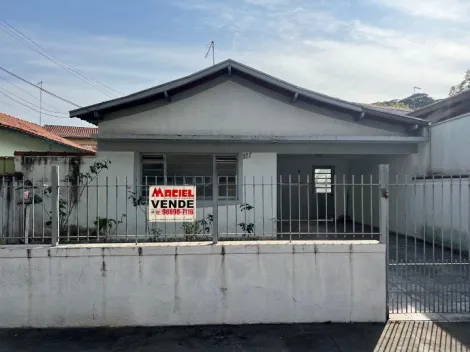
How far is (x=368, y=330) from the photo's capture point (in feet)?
14.4

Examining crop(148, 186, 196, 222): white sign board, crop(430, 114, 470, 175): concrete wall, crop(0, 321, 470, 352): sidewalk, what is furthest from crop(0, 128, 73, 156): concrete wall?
crop(430, 114, 470, 175): concrete wall

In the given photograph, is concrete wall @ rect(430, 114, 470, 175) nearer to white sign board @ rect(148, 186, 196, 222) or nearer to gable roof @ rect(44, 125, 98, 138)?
white sign board @ rect(148, 186, 196, 222)

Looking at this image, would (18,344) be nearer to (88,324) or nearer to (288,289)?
(88,324)

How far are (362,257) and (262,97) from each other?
Result: 5535 millimetres

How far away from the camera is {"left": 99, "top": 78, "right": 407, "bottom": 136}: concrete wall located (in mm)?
9000

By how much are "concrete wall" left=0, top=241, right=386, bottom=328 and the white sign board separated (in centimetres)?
36

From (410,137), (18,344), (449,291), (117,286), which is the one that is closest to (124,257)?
(117,286)

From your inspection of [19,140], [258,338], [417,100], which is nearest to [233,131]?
[258,338]

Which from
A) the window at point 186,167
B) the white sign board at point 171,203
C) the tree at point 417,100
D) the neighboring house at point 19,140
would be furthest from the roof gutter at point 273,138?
the tree at point 417,100

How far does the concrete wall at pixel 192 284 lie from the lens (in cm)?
446

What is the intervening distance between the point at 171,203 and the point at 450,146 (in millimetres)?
7037

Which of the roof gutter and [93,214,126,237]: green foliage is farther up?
the roof gutter

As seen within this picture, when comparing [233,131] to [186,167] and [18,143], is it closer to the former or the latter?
[186,167]

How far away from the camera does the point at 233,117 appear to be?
918 cm
